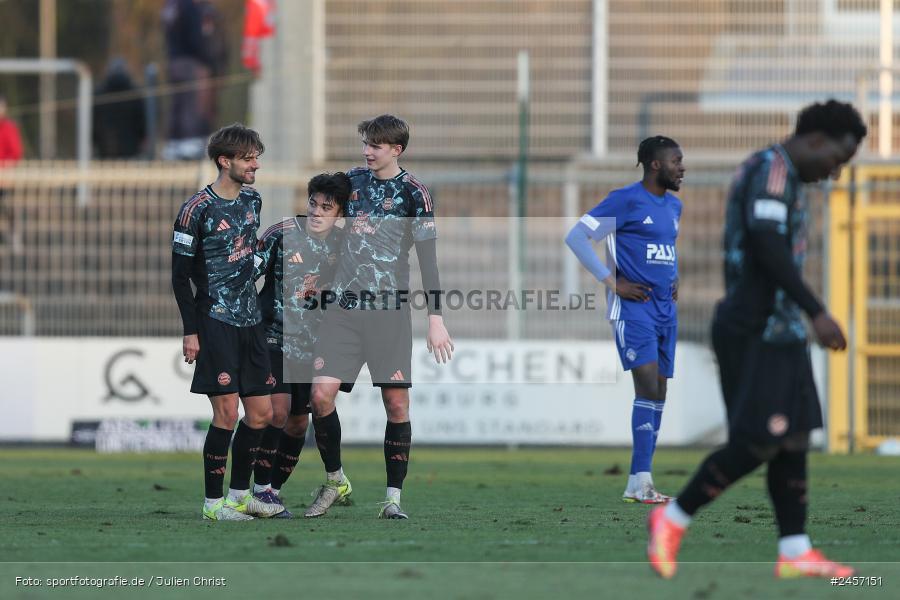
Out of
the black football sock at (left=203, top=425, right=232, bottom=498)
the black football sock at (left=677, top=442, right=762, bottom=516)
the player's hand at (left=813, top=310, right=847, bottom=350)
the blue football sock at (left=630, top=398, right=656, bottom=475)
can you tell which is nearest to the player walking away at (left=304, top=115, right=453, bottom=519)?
the black football sock at (left=203, top=425, right=232, bottom=498)

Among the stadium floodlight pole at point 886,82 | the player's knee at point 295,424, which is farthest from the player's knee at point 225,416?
the stadium floodlight pole at point 886,82

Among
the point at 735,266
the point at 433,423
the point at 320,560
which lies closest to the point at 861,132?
the point at 735,266

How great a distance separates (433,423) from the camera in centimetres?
1667

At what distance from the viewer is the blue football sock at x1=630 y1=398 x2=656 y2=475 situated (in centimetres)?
997

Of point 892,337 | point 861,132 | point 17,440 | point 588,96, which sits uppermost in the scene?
point 588,96

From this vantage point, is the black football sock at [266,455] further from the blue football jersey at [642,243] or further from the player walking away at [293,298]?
the blue football jersey at [642,243]

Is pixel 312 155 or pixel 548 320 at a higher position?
pixel 312 155

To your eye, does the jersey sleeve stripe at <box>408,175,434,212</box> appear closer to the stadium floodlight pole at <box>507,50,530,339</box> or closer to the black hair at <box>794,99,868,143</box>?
the black hair at <box>794,99,868,143</box>

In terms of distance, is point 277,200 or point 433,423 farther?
point 277,200

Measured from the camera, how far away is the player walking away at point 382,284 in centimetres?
876

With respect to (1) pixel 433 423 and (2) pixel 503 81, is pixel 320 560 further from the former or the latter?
(2) pixel 503 81

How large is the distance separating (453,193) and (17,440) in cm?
527

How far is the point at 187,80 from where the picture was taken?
2103cm

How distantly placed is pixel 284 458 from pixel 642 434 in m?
2.27
